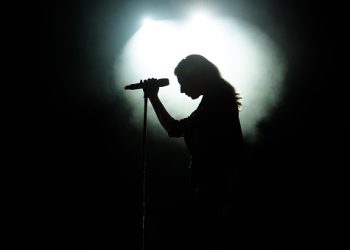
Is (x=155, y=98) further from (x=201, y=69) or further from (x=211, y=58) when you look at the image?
(x=211, y=58)

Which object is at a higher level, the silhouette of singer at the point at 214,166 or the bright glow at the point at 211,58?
the bright glow at the point at 211,58

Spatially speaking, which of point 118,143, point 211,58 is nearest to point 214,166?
point 118,143

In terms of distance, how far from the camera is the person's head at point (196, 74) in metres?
1.63

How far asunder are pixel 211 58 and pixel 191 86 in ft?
4.02

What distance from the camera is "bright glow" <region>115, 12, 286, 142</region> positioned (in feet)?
9.06

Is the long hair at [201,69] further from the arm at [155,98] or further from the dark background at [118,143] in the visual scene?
the dark background at [118,143]

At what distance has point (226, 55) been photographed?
111 inches

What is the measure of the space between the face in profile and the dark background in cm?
113

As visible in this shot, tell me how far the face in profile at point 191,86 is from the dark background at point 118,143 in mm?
1131

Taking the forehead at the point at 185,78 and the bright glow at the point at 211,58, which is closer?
the forehead at the point at 185,78

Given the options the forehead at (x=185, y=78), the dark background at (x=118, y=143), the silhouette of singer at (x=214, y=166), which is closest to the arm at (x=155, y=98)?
the forehead at (x=185, y=78)

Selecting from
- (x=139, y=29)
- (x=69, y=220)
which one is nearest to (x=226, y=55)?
(x=139, y=29)

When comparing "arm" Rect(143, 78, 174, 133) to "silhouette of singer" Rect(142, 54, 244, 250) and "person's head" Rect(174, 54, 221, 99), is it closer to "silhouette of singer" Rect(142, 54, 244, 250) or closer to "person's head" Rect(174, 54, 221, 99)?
"person's head" Rect(174, 54, 221, 99)

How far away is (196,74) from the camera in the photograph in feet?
5.49
